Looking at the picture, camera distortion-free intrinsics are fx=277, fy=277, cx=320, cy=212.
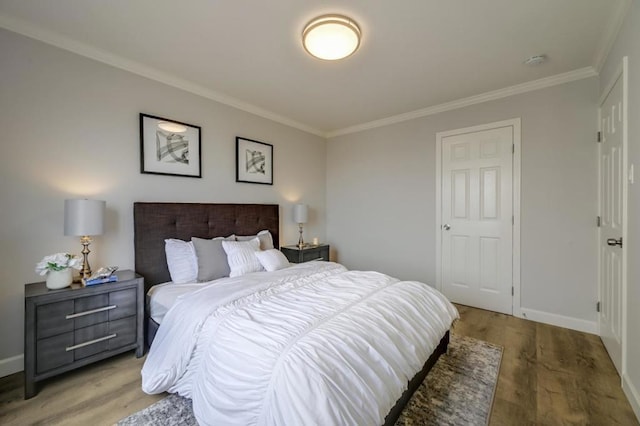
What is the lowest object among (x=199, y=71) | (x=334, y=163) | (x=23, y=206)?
(x=23, y=206)

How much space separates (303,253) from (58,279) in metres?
2.43

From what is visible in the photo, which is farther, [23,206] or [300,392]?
[23,206]

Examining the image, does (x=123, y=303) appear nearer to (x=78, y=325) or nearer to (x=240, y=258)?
(x=78, y=325)

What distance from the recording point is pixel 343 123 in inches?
169

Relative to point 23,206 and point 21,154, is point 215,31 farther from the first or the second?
point 23,206

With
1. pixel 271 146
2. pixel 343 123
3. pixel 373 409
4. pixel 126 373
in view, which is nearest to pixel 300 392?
pixel 373 409

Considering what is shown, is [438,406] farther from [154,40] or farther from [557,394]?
[154,40]

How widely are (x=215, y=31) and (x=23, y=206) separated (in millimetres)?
1961

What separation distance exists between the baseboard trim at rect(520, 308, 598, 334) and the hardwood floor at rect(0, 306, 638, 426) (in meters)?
0.25

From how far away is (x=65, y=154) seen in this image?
7.42 feet

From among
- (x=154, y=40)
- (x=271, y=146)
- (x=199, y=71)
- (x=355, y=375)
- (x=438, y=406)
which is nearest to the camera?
(x=355, y=375)

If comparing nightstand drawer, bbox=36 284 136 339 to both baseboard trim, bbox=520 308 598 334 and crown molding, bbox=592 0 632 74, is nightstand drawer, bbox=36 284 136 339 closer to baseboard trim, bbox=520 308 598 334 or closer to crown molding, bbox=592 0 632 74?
baseboard trim, bbox=520 308 598 334

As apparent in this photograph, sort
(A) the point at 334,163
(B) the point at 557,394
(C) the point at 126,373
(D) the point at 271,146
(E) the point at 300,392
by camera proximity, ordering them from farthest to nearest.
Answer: (A) the point at 334,163 → (D) the point at 271,146 → (C) the point at 126,373 → (B) the point at 557,394 → (E) the point at 300,392

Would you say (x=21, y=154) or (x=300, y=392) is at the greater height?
(x=21, y=154)
